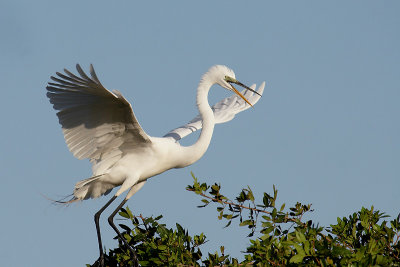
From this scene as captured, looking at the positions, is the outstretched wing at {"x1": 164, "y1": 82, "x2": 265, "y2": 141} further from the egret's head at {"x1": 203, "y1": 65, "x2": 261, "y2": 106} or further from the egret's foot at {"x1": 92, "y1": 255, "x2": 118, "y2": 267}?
the egret's foot at {"x1": 92, "y1": 255, "x2": 118, "y2": 267}

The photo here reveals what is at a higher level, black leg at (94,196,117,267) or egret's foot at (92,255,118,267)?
black leg at (94,196,117,267)

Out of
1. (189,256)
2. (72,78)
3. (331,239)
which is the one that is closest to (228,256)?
(189,256)

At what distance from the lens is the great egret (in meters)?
6.93

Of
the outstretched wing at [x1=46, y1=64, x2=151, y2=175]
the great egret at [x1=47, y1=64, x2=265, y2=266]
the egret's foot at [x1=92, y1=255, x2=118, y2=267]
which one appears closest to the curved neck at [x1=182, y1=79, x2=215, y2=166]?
the great egret at [x1=47, y1=64, x2=265, y2=266]

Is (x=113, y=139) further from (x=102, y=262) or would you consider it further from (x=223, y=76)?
(x=223, y=76)

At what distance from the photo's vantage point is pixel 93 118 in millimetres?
7312

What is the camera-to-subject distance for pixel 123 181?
26.5ft

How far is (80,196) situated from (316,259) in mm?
4350

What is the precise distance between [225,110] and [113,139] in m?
3.23

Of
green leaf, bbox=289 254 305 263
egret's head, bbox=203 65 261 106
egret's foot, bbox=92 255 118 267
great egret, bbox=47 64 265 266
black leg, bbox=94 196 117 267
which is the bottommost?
green leaf, bbox=289 254 305 263

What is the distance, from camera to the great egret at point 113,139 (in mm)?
6926

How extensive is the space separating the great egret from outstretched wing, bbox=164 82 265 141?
32.8 inches

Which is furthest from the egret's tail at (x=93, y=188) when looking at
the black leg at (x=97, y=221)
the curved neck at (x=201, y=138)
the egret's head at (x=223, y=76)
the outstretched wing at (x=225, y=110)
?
the egret's head at (x=223, y=76)

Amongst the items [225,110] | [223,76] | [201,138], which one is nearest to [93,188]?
[201,138]
